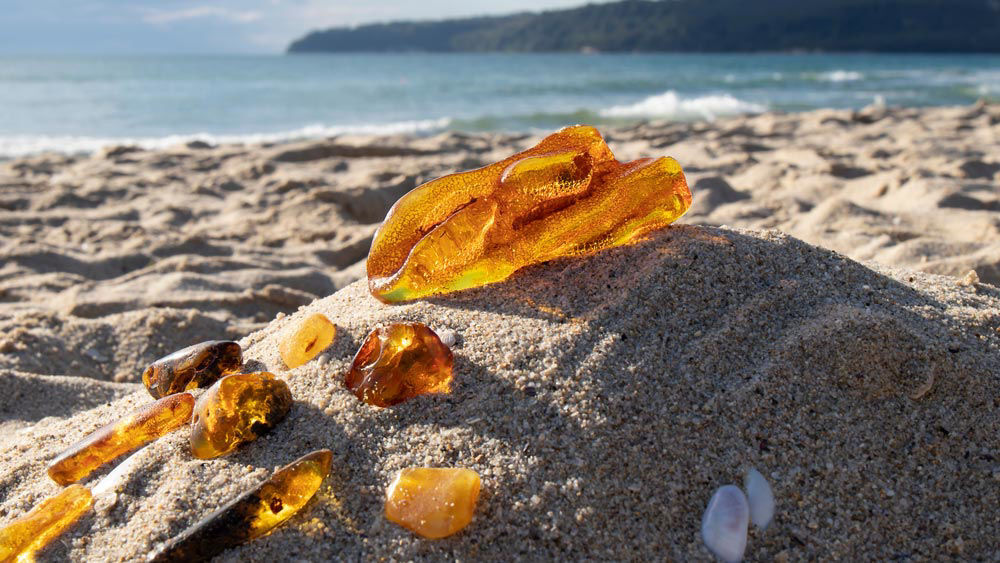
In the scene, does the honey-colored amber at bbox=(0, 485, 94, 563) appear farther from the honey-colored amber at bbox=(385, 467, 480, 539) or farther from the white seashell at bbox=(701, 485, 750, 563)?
the white seashell at bbox=(701, 485, 750, 563)

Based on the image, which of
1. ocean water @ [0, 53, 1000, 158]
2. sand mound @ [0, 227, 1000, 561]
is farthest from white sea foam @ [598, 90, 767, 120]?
sand mound @ [0, 227, 1000, 561]

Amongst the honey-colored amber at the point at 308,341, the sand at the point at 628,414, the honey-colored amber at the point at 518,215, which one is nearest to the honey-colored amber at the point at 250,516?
the sand at the point at 628,414

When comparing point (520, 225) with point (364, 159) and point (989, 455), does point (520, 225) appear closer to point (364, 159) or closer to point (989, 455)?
point (989, 455)

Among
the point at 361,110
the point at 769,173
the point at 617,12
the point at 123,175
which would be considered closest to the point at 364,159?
the point at 123,175

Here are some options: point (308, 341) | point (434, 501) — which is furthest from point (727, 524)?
point (308, 341)

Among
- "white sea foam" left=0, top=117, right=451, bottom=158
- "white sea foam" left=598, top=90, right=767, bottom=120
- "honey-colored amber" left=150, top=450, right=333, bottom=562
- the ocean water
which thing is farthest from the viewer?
"white sea foam" left=598, top=90, right=767, bottom=120

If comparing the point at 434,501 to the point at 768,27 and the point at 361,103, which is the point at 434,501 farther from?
the point at 768,27
